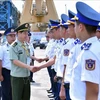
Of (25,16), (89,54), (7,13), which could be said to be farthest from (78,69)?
(7,13)

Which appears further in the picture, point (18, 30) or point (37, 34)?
point (37, 34)

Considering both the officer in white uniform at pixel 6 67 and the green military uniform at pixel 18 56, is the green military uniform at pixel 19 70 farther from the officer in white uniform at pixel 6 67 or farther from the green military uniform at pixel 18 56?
the officer in white uniform at pixel 6 67

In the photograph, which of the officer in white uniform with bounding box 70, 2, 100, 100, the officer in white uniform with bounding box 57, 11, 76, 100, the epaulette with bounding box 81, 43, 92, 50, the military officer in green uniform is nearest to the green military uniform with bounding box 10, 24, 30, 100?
the military officer in green uniform

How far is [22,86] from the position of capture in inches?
179

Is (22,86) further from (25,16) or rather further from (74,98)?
(25,16)

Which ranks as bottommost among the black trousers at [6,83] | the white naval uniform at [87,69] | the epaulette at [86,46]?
the black trousers at [6,83]

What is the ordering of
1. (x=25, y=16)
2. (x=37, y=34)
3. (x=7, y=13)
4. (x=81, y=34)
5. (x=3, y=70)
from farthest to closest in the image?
(x=37, y=34) → (x=7, y=13) → (x=25, y=16) → (x=3, y=70) → (x=81, y=34)

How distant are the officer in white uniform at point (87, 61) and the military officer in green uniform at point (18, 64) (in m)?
2.10

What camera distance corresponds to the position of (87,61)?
7.13ft

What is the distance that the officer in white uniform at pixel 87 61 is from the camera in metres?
2.17

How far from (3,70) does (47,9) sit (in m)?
20.6

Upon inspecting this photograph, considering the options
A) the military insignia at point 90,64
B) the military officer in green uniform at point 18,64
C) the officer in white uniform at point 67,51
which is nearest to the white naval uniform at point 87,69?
the military insignia at point 90,64

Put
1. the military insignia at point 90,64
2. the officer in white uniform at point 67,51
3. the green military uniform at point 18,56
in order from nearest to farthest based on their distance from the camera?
the military insignia at point 90,64 → the officer in white uniform at point 67,51 → the green military uniform at point 18,56

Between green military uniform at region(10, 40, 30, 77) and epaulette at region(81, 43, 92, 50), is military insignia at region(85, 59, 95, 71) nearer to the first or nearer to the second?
epaulette at region(81, 43, 92, 50)
